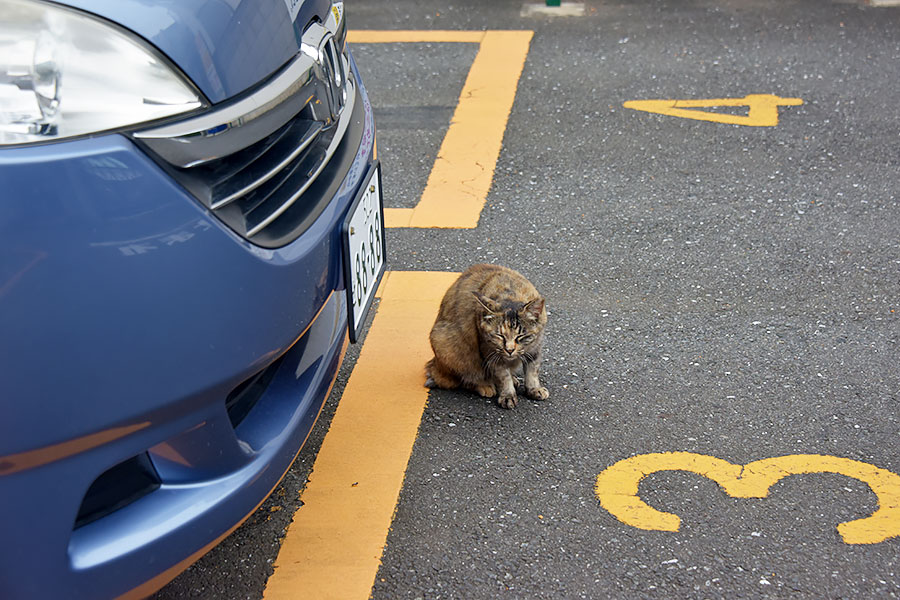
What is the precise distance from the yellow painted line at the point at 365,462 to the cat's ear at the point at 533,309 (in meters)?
0.48

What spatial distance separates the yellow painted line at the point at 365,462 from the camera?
2379 millimetres

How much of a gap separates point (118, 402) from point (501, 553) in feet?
3.93

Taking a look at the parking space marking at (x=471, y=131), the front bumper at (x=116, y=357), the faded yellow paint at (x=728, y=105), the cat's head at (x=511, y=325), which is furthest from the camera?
the faded yellow paint at (x=728, y=105)

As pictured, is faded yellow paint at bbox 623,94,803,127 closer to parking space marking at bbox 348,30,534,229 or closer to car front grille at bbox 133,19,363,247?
parking space marking at bbox 348,30,534,229

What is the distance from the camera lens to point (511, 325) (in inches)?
117

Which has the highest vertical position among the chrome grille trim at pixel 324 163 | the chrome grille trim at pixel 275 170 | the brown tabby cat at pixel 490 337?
the chrome grille trim at pixel 275 170

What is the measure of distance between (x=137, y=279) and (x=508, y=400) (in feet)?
5.57

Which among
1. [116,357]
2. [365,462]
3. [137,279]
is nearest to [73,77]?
[137,279]

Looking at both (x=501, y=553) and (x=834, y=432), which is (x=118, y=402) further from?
(x=834, y=432)

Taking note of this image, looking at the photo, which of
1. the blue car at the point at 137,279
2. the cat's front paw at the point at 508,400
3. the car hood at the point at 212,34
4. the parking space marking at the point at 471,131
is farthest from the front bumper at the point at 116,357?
the parking space marking at the point at 471,131

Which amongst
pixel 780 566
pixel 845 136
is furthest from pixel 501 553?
pixel 845 136

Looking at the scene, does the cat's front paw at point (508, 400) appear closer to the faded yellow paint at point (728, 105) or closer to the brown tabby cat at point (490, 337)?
the brown tabby cat at point (490, 337)

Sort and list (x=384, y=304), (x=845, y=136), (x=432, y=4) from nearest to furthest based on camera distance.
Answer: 1. (x=384, y=304)
2. (x=845, y=136)
3. (x=432, y=4)

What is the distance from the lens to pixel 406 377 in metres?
3.26
